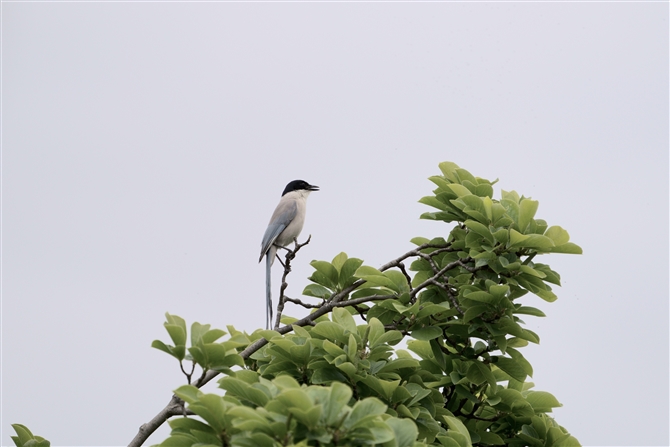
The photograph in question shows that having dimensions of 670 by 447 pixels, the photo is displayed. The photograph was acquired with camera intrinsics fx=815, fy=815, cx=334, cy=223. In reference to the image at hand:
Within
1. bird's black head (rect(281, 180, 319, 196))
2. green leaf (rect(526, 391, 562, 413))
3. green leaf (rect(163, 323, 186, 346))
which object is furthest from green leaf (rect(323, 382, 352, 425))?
bird's black head (rect(281, 180, 319, 196))

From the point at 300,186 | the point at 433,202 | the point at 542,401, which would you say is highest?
the point at 300,186

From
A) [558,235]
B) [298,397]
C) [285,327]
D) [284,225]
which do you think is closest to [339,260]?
[285,327]

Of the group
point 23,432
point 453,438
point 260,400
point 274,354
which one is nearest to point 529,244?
point 453,438

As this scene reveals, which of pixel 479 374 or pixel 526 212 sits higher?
pixel 526 212

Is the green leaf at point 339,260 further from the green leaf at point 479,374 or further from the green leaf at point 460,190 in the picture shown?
the green leaf at point 479,374

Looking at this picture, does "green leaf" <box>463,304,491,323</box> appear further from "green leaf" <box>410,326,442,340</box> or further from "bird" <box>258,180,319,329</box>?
"bird" <box>258,180,319,329</box>

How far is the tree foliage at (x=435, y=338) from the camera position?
12.9ft

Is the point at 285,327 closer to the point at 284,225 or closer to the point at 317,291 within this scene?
the point at 317,291

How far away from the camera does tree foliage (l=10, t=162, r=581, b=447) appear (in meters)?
3.92

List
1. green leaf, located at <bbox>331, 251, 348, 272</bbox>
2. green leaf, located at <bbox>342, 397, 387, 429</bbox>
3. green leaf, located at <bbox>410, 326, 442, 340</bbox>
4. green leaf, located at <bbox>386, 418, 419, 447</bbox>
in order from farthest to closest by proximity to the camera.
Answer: green leaf, located at <bbox>331, 251, 348, 272</bbox> → green leaf, located at <bbox>410, 326, 442, 340</bbox> → green leaf, located at <bbox>386, 418, 419, 447</bbox> → green leaf, located at <bbox>342, 397, 387, 429</bbox>

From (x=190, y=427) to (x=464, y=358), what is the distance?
6.55ft

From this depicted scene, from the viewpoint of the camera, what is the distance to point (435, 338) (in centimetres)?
467

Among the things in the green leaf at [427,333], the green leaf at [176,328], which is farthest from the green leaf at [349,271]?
the green leaf at [176,328]

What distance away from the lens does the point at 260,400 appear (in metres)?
3.24
